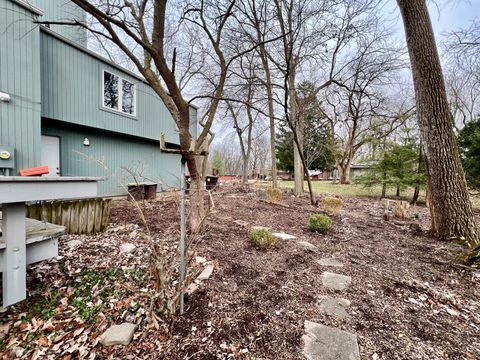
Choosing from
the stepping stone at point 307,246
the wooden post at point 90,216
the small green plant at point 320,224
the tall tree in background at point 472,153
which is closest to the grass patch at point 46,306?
the wooden post at point 90,216

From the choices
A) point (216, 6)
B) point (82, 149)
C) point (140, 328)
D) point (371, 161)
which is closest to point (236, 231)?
point (140, 328)

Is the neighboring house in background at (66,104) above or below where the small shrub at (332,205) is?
above

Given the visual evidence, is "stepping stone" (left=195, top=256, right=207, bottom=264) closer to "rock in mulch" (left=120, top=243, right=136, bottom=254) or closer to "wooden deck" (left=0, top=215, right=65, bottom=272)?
"rock in mulch" (left=120, top=243, right=136, bottom=254)

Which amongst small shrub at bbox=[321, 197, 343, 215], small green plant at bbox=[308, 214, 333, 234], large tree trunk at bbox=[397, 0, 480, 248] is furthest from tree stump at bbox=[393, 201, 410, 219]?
small green plant at bbox=[308, 214, 333, 234]

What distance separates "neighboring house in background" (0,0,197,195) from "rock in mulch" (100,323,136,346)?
5.91ft

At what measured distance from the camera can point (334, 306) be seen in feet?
6.64

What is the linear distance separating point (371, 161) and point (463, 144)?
9.69 feet

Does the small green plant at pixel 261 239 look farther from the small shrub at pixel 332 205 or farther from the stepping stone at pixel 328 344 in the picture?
the small shrub at pixel 332 205

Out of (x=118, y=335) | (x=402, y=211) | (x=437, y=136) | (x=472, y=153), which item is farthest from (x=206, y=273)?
(x=472, y=153)

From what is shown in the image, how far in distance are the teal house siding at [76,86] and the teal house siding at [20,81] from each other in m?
0.59

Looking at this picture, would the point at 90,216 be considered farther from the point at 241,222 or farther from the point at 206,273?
the point at 241,222

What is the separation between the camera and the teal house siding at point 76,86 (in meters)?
5.91

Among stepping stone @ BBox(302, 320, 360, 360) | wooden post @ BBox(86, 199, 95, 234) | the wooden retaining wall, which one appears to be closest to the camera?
stepping stone @ BBox(302, 320, 360, 360)

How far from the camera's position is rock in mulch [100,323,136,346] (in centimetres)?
158
